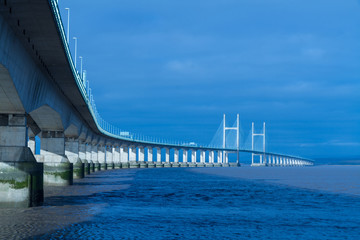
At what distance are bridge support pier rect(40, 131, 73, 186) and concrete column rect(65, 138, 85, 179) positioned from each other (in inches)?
569

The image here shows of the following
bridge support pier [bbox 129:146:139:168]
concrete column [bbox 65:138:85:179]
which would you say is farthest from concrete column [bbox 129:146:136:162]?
concrete column [bbox 65:138:85:179]

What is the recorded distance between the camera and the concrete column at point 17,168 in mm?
26141

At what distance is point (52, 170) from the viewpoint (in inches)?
1866

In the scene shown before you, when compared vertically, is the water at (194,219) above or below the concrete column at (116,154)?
below

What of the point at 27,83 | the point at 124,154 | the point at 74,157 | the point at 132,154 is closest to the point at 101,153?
the point at 124,154

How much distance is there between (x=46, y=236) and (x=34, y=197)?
867cm

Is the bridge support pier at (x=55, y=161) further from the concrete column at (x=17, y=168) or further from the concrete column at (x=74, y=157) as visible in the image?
the concrete column at (x=17, y=168)

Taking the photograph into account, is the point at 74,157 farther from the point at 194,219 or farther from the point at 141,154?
the point at 141,154

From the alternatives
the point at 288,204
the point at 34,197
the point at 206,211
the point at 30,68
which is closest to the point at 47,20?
the point at 30,68

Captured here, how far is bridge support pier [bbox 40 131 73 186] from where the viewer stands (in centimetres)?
4716

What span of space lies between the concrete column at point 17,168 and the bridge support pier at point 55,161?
18.5 metres

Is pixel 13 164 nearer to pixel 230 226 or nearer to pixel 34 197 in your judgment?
pixel 34 197

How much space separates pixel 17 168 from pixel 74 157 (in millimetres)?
39348

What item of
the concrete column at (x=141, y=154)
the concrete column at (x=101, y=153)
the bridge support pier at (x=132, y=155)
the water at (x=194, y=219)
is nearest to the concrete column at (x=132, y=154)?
the bridge support pier at (x=132, y=155)
